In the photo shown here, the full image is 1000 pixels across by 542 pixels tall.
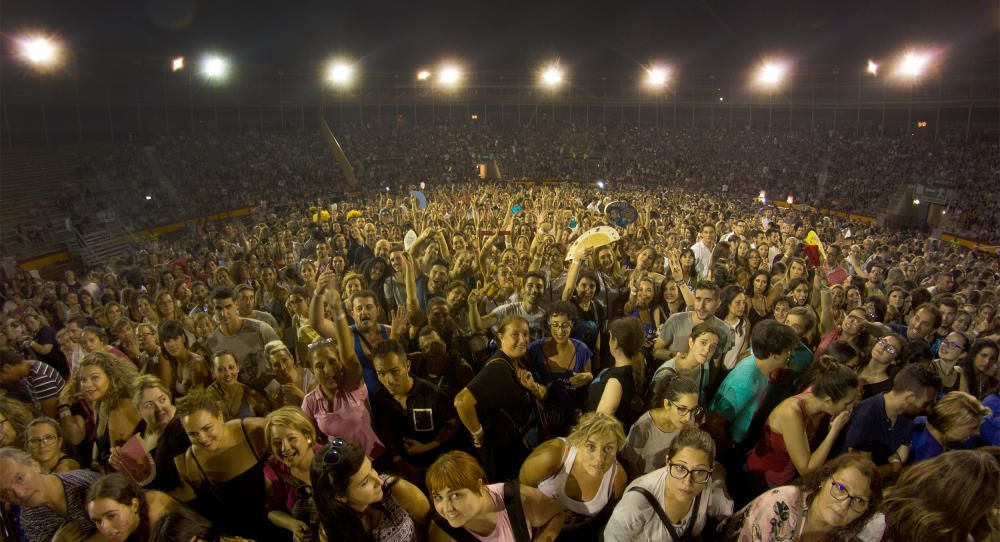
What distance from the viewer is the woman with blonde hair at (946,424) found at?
2.89m

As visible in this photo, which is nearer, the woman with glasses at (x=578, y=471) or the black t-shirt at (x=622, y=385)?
the woman with glasses at (x=578, y=471)

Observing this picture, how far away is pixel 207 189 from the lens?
23.2 metres

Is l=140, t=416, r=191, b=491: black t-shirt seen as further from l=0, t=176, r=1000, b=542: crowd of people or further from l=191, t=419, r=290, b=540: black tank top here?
l=191, t=419, r=290, b=540: black tank top

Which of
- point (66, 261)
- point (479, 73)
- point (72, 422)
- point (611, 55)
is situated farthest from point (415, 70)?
point (72, 422)

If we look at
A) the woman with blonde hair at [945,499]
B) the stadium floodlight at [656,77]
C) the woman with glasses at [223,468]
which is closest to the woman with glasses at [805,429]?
the woman with blonde hair at [945,499]

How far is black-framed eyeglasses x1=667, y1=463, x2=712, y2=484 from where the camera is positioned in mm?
2361

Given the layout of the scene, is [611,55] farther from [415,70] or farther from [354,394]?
[354,394]

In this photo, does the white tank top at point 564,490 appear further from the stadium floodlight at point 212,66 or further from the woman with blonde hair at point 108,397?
the stadium floodlight at point 212,66

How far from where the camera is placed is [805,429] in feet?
9.72

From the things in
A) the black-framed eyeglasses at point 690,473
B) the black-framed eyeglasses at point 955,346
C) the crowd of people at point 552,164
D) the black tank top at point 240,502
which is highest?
the crowd of people at point 552,164

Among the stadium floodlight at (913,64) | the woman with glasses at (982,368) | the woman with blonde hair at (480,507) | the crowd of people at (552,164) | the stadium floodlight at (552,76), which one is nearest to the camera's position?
the woman with blonde hair at (480,507)

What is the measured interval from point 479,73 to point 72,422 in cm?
4174

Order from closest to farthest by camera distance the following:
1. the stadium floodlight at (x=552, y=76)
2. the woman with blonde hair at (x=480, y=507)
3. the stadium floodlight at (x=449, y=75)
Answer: the woman with blonde hair at (x=480, y=507) < the stadium floodlight at (x=449, y=75) < the stadium floodlight at (x=552, y=76)

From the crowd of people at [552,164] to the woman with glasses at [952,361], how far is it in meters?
18.2
